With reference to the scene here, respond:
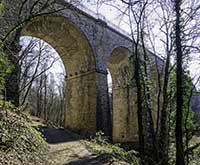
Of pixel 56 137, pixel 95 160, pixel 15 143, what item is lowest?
pixel 95 160

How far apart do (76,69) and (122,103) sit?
22.7 feet

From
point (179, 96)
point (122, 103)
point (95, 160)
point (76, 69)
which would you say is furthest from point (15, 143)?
point (122, 103)

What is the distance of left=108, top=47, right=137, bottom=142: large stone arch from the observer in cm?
2434

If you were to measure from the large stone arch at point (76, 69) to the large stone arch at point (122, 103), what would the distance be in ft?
16.1

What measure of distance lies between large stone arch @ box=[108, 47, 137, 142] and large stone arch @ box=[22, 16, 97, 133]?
4.91 m

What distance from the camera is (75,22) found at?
1742 centimetres

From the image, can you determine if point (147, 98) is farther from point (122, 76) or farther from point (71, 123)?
point (122, 76)

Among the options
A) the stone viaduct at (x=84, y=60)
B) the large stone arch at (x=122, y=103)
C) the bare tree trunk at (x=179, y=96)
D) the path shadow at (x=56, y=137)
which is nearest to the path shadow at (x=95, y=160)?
the bare tree trunk at (x=179, y=96)

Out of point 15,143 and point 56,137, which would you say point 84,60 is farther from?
point 15,143

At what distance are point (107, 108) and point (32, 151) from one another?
12.0 metres

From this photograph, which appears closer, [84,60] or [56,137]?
[56,137]

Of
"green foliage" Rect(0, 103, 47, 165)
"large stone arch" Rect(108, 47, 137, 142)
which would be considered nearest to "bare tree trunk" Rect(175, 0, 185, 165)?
"green foliage" Rect(0, 103, 47, 165)

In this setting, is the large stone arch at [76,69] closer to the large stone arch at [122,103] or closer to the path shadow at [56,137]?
the path shadow at [56,137]

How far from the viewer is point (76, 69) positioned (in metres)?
20.0
